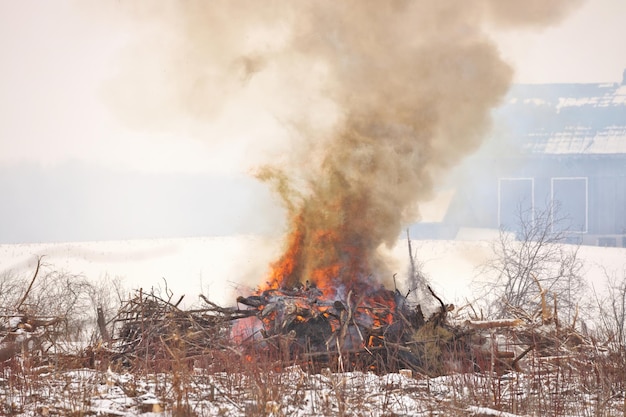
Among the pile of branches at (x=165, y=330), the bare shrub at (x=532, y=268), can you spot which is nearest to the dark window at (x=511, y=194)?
the bare shrub at (x=532, y=268)

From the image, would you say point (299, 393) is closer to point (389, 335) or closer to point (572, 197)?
point (389, 335)

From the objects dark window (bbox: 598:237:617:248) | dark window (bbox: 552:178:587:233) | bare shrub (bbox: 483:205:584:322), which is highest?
dark window (bbox: 552:178:587:233)

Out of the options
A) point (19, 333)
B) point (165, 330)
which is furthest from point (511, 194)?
point (19, 333)

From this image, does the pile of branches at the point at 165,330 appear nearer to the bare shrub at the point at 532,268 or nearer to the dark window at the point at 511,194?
the bare shrub at the point at 532,268

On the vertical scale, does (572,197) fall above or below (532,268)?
above

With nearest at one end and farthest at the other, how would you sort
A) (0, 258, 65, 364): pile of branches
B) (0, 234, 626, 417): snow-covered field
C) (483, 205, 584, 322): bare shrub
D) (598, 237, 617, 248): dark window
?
(0, 234, 626, 417): snow-covered field < (0, 258, 65, 364): pile of branches < (483, 205, 584, 322): bare shrub < (598, 237, 617, 248): dark window

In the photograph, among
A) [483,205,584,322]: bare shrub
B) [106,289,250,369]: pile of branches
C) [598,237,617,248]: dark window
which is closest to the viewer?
[106,289,250,369]: pile of branches

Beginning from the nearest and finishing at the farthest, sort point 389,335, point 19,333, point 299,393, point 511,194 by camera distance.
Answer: point 299,393 → point 19,333 → point 389,335 → point 511,194

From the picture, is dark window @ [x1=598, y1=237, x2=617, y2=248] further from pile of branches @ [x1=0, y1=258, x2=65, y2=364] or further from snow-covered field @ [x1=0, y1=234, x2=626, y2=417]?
pile of branches @ [x1=0, y1=258, x2=65, y2=364]

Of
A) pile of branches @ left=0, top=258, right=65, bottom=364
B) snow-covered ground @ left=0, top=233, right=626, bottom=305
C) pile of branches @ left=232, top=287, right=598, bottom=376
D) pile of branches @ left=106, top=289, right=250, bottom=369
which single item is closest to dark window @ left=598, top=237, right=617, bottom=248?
snow-covered ground @ left=0, top=233, right=626, bottom=305

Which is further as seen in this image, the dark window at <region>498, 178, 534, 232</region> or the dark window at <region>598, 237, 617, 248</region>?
the dark window at <region>598, 237, 617, 248</region>

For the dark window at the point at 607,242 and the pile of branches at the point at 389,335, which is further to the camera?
the dark window at the point at 607,242

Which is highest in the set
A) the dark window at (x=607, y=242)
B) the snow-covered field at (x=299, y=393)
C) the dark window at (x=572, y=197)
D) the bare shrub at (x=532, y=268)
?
the dark window at (x=572, y=197)

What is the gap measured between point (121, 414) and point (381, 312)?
229 inches
